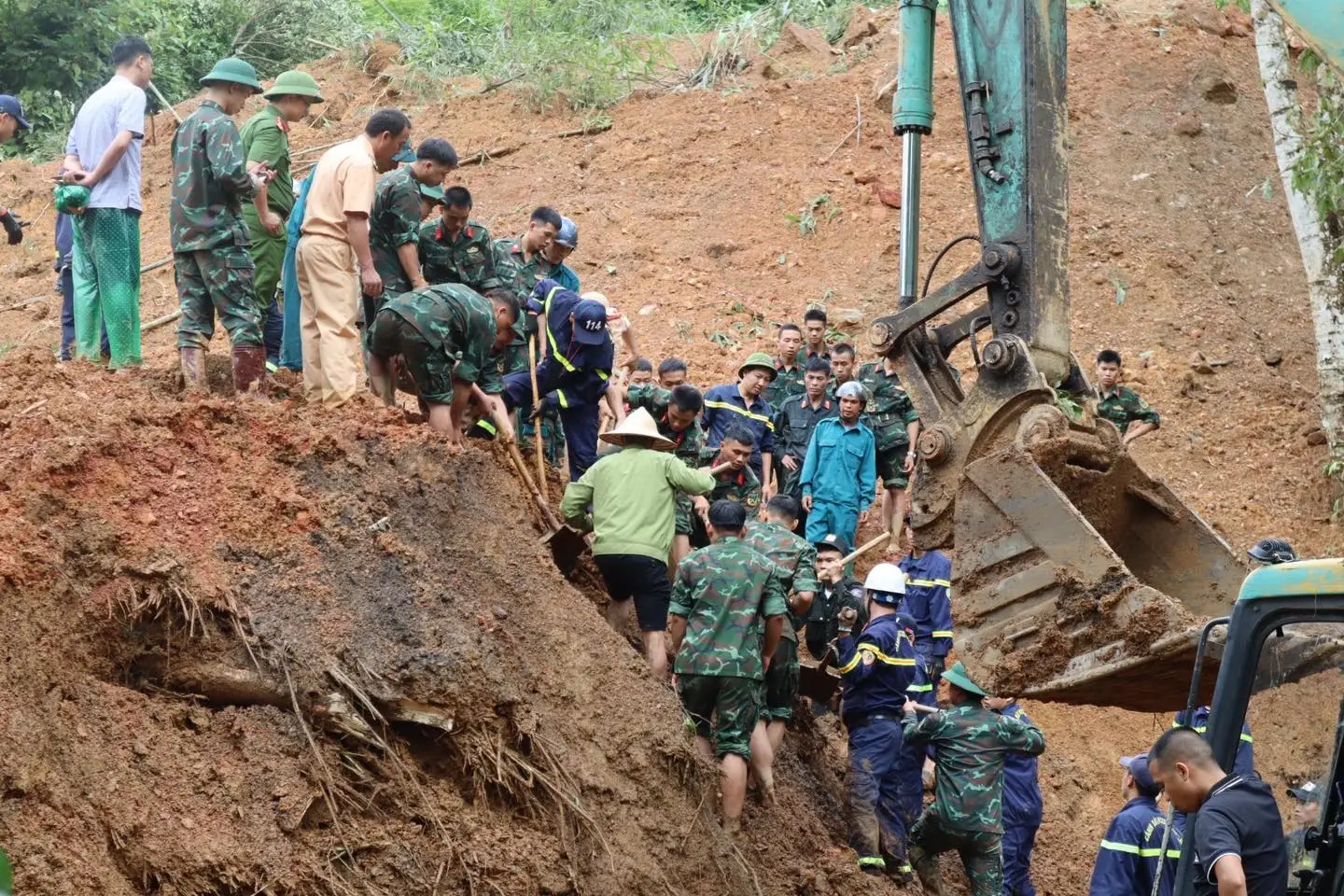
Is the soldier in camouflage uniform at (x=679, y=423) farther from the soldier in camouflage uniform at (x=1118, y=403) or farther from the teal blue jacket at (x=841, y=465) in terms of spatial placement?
the soldier in camouflage uniform at (x=1118, y=403)

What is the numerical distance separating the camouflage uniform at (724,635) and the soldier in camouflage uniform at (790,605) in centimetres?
26

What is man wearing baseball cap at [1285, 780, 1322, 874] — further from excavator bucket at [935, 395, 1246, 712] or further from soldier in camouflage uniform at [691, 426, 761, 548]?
soldier in camouflage uniform at [691, 426, 761, 548]

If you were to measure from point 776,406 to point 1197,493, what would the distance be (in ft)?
17.5

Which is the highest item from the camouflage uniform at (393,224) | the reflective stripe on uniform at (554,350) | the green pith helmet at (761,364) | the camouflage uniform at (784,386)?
the camouflage uniform at (393,224)

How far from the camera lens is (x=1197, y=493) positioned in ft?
51.8

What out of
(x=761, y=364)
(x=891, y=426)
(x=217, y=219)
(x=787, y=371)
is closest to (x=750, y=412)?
(x=761, y=364)

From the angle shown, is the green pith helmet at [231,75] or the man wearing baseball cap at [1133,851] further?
the green pith helmet at [231,75]

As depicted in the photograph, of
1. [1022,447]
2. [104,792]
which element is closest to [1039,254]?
[1022,447]

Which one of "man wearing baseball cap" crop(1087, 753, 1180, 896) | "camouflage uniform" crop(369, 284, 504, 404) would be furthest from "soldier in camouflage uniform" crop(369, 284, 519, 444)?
"man wearing baseball cap" crop(1087, 753, 1180, 896)

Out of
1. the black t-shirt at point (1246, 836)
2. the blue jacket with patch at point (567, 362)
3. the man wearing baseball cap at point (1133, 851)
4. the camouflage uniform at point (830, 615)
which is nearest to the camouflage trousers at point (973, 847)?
the man wearing baseball cap at point (1133, 851)

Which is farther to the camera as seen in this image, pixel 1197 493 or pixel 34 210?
pixel 34 210

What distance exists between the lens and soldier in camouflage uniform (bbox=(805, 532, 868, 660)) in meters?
10.3

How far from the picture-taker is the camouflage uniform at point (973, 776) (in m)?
9.33

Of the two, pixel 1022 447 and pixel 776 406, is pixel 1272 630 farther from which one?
pixel 776 406
